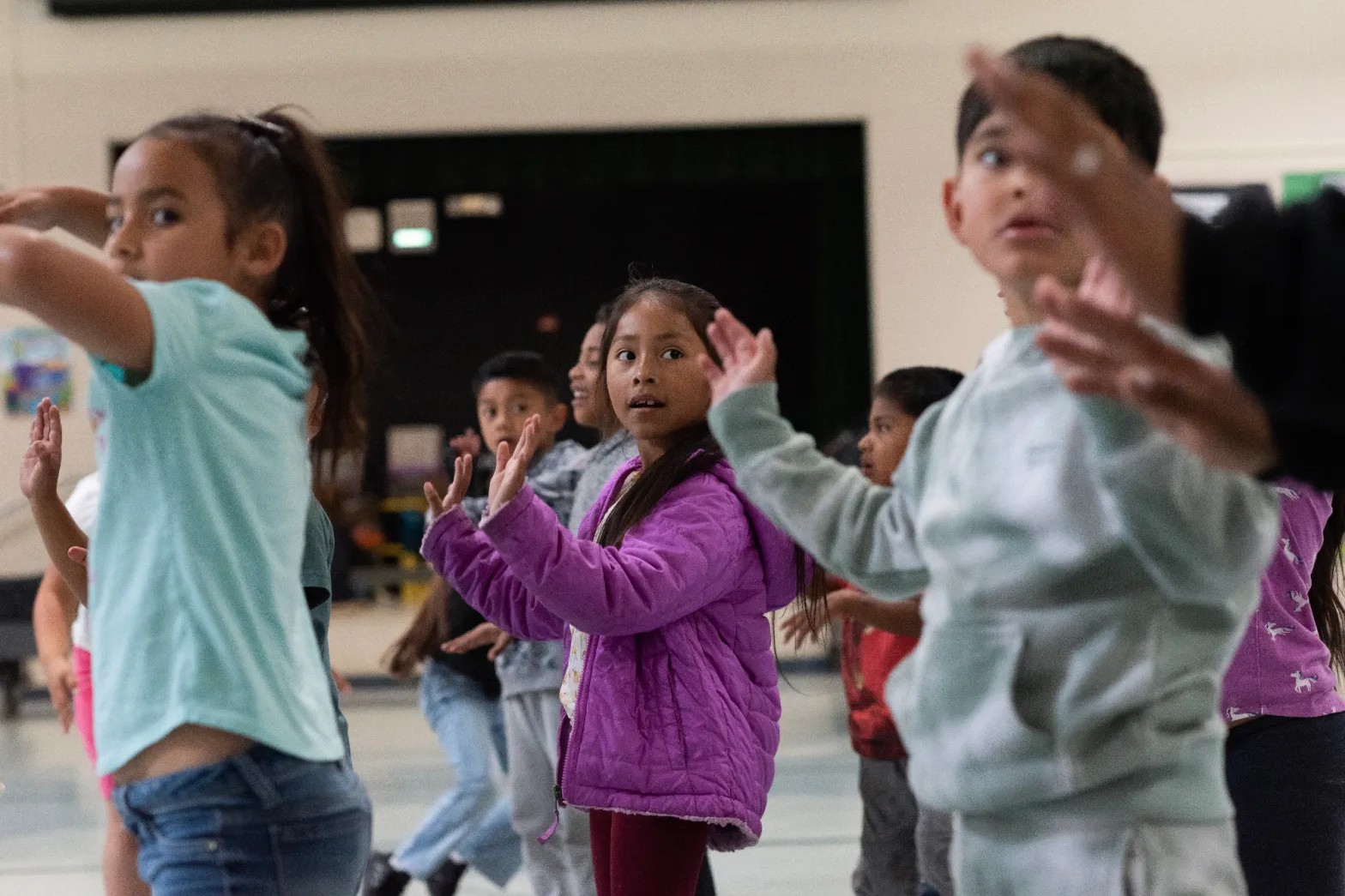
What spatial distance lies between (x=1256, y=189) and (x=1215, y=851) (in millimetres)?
493

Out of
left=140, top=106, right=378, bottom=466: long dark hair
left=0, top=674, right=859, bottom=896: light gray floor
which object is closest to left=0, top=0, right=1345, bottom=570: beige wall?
left=0, top=674, right=859, bottom=896: light gray floor

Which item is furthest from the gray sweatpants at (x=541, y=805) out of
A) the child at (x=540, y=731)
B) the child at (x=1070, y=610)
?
the child at (x=1070, y=610)

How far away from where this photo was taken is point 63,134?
8.38 metres

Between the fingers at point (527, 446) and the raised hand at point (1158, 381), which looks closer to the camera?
the raised hand at point (1158, 381)

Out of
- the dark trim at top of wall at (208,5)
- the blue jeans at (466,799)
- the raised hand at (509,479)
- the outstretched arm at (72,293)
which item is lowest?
the blue jeans at (466,799)

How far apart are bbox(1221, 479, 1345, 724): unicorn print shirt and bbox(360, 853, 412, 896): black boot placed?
2179 mm

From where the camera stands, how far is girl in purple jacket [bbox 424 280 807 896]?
205cm

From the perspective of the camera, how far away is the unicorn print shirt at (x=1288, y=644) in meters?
2.02

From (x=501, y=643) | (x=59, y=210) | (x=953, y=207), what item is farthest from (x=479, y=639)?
(x=953, y=207)

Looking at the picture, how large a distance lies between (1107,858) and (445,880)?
2.60 meters

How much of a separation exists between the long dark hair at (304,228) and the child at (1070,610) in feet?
2.32

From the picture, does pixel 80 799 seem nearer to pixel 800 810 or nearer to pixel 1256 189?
pixel 800 810

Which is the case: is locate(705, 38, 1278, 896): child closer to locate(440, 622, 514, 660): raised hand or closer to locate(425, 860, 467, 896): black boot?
locate(440, 622, 514, 660): raised hand

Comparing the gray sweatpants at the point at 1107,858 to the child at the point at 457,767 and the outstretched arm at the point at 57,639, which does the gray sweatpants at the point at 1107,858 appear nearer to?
the outstretched arm at the point at 57,639
